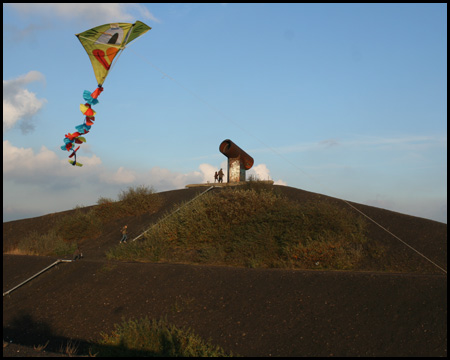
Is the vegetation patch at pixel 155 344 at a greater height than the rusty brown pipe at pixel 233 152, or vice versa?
the rusty brown pipe at pixel 233 152

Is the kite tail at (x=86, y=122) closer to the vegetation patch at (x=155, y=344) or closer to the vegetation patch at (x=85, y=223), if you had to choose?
the vegetation patch at (x=155, y=344)

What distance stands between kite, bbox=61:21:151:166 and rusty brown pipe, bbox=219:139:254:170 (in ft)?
42.3

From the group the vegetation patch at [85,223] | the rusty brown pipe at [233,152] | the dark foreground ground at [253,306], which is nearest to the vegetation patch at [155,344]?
the dark foreground ground at [253,306]

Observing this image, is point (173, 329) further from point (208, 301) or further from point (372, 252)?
point (372, 252)

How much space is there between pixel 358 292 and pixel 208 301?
3650 millimetres

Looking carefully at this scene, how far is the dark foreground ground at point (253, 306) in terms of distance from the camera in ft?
28.9

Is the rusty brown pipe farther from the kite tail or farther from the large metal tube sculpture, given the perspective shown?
the kite tail

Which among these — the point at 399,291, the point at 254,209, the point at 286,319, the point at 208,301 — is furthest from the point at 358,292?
the point at 254,209

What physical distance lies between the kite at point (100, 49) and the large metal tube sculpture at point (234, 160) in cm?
1313

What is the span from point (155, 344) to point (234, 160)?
19.0 metres

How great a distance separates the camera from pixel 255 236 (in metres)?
16.8

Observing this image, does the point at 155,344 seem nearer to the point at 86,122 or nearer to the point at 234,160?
the point at 86,122

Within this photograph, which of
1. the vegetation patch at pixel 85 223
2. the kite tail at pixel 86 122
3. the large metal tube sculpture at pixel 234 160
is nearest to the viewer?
the kite tail at pixel 86 122

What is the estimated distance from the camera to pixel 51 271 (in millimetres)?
16547
